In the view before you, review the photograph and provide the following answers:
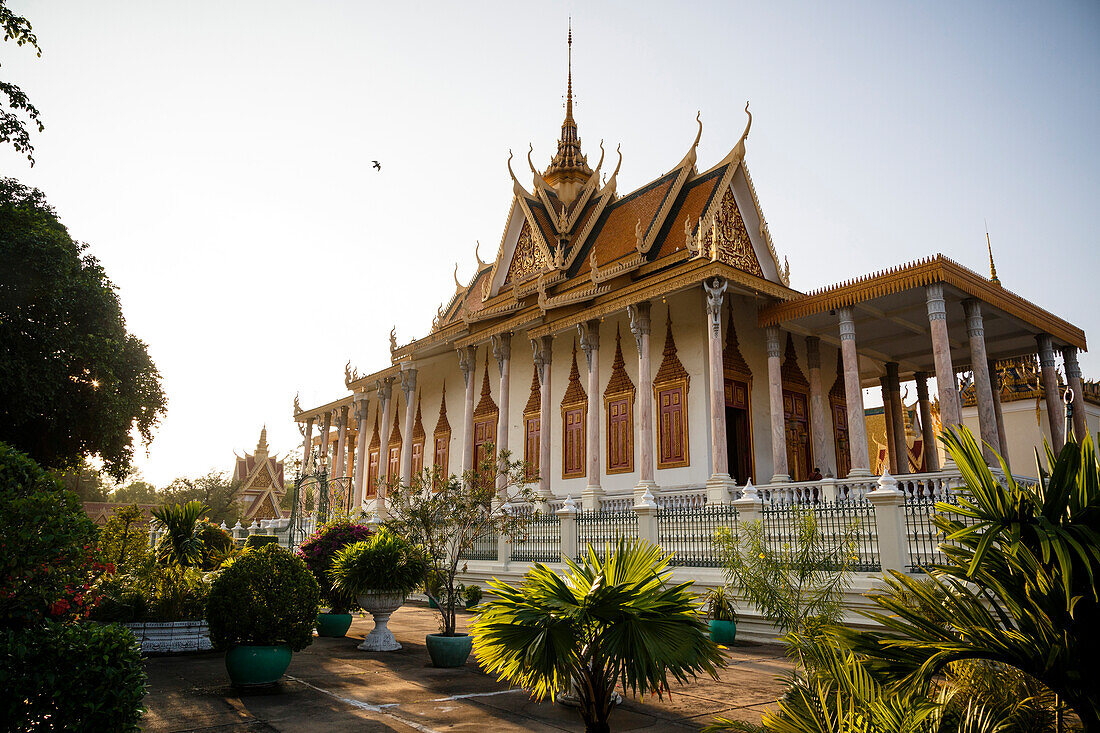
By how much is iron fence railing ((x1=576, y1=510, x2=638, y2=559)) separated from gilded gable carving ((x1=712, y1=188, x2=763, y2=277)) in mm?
7025

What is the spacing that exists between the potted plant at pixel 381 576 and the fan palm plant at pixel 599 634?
4636mm

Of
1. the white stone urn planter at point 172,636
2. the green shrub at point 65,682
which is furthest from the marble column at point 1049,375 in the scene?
the green shrub at point 65,682

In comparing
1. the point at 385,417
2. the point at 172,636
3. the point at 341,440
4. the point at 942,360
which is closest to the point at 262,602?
the point at 172,636

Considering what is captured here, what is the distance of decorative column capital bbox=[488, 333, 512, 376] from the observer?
1909 centimetres

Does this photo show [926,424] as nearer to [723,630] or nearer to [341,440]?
[723,630]

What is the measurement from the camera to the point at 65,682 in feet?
12.1

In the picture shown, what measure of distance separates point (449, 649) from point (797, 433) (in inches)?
436

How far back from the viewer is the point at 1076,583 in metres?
2.71

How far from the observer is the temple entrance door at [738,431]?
15508 mm

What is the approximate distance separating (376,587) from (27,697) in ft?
17.0

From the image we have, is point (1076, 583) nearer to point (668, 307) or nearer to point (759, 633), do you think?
point (759, 633)

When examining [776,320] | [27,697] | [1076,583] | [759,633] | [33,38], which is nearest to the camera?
[1076,583]

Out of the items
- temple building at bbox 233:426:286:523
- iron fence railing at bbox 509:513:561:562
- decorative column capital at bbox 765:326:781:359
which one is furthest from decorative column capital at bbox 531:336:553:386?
temple building at bbox 233:426:286:523

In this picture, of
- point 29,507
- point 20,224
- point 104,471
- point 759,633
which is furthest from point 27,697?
point 104,471
